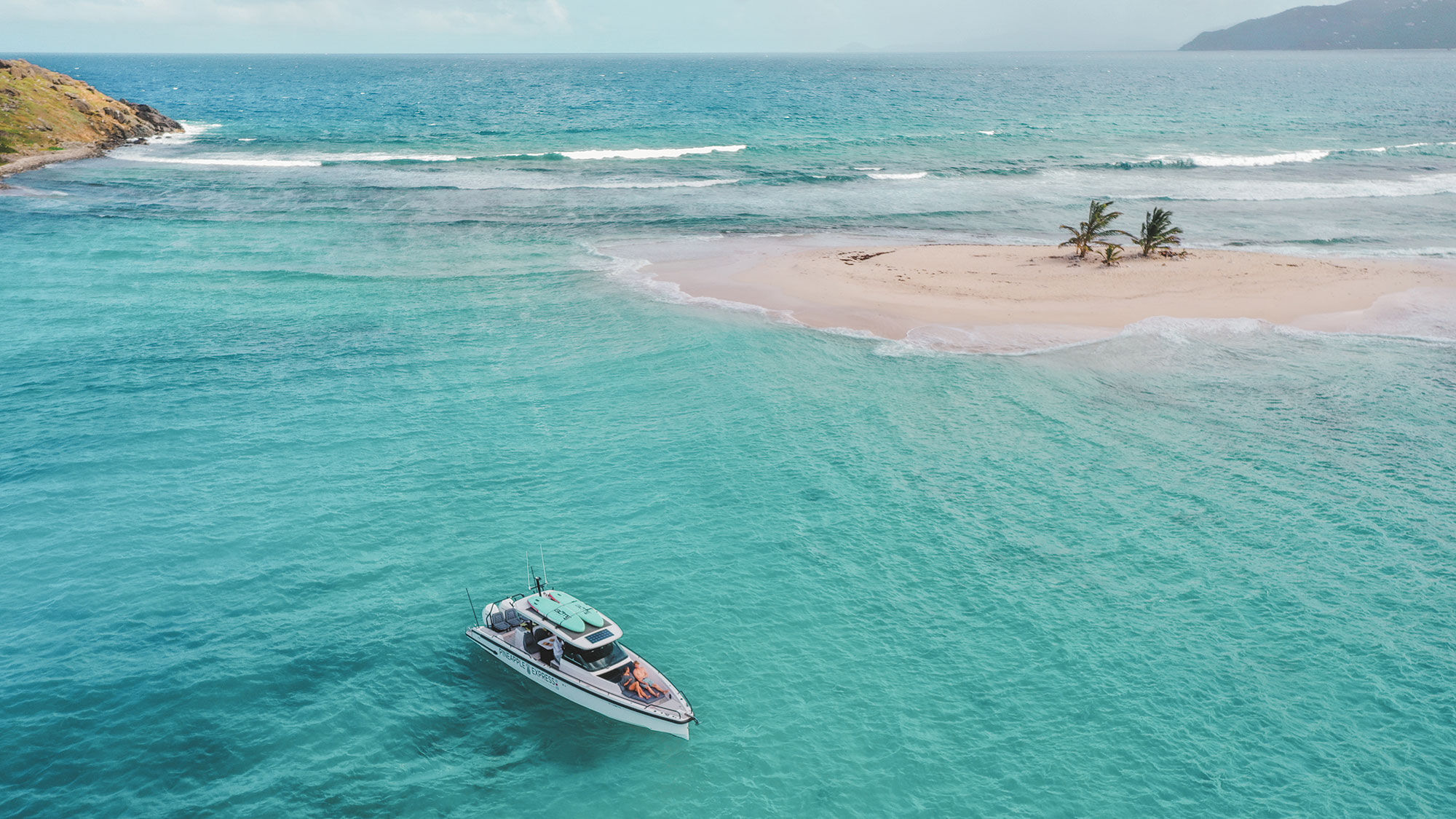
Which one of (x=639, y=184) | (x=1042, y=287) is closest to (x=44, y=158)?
(x=639, y=184)

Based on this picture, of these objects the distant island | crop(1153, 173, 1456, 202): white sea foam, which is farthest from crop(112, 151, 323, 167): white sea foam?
crop(1153, 173, 1456, 202): white sea foam

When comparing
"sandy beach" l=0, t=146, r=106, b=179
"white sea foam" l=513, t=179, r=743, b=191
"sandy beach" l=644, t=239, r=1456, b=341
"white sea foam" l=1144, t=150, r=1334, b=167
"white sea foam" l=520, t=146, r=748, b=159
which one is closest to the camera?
"sandy beach" l=644, t=239, r=1456, b=341

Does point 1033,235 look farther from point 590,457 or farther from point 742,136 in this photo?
point 742,136

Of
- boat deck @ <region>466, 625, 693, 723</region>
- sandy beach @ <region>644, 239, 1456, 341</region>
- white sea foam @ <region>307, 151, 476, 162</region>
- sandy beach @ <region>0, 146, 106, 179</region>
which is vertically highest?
white sea foam @ <region>307, 151, 476, 162</region>

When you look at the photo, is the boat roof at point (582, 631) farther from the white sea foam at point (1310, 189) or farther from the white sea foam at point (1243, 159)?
the white sea foam at point (1243, 159)

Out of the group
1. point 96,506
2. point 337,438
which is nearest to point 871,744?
point 337,438

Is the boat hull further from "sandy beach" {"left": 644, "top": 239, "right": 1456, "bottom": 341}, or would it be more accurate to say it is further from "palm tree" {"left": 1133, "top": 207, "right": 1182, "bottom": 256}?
"palm tree" {"left": 1133, "top": 207, "right": 1182, "bottom": 256}

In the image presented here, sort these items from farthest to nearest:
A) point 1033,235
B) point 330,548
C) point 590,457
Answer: point 1033,235 → point 590,457 → point 330,548
